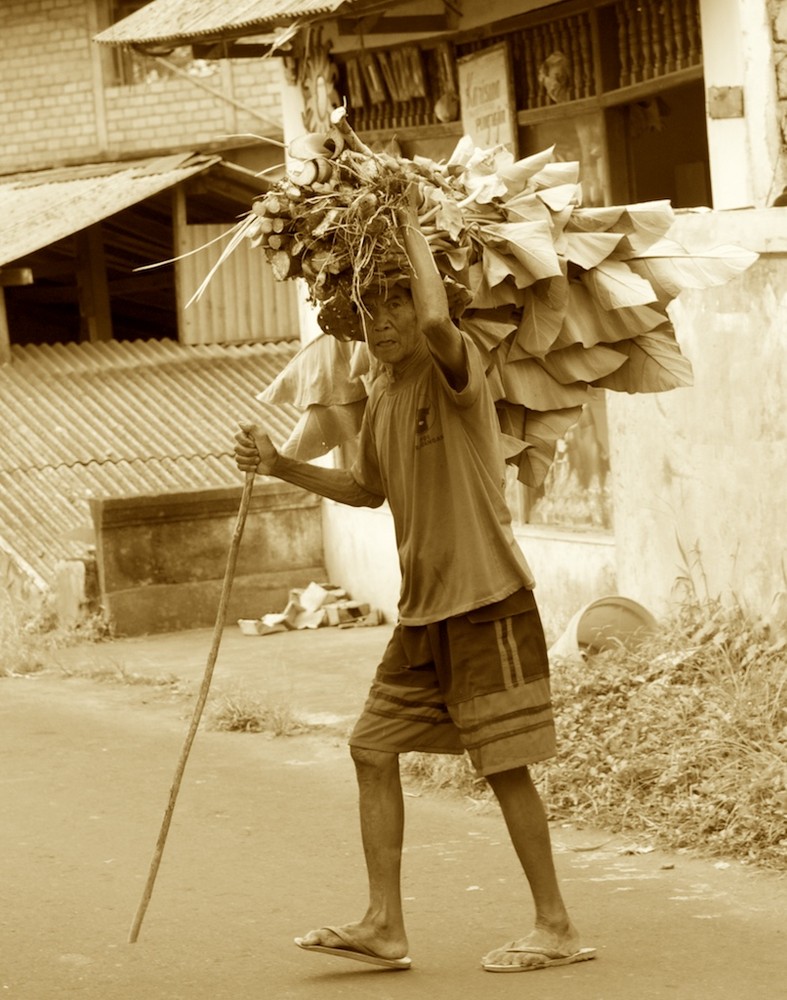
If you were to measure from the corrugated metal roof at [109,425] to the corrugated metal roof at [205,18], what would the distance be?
9.20ft

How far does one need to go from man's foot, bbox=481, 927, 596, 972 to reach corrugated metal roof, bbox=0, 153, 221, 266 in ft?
31.6

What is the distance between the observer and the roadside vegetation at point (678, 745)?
591cm

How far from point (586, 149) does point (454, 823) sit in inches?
176

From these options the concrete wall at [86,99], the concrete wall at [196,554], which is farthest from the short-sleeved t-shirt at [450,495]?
the concrete wall at [86,99]

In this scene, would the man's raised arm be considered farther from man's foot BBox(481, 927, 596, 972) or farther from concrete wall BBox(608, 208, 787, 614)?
concrete wall BBox(608, 208, 787, 614)

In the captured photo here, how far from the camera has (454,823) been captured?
6.51 m

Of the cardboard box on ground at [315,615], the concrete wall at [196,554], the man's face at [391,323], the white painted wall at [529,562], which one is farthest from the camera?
the cardboard box on ground at [315,615]

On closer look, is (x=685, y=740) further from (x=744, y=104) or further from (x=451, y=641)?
(x=744, y=104)

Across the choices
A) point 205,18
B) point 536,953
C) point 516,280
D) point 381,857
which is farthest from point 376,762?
point 205,18

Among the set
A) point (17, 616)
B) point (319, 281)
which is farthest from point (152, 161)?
point (319, 281)

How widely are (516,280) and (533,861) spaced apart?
5.38 ft

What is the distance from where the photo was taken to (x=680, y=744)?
6473 millimetres

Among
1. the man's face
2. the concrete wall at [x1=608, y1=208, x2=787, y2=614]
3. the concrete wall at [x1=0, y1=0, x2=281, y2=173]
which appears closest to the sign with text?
the concrete wall at [x1=608, y1=208, x2=787, y2=614]

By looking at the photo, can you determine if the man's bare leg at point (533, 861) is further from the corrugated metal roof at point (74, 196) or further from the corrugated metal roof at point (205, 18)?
the corrugated metal roof at point (74, 196)
